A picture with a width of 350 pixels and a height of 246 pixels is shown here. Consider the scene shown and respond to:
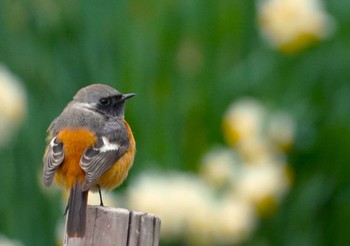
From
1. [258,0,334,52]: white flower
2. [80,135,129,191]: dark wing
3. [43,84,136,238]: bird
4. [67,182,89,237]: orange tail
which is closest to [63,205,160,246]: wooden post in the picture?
[67,182,89,237]: orange tail

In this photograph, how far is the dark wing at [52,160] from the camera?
4.77m

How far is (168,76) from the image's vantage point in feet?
21.5

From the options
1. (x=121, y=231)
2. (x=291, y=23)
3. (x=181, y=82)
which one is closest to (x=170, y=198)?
(x=181, y=82)

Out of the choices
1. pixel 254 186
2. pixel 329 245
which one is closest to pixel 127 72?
pixel 254 186

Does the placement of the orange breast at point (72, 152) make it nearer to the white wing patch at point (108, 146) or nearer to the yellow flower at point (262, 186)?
the white wing patch at point (108, 146)

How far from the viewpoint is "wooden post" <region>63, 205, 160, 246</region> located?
3.94 metres

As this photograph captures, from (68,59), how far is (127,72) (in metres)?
0.35

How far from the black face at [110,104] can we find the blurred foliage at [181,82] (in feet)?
3.17

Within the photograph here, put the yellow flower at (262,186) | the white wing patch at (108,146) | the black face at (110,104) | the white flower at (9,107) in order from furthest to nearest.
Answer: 1. the yellow flower at (262,186)
2. the white flower at (9,107)
3. the black face at (110,104)
4. the white wing patch at (108,146)

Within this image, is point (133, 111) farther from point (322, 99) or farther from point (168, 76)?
point (322, 99)

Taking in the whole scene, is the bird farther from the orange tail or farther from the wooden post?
the wooden post

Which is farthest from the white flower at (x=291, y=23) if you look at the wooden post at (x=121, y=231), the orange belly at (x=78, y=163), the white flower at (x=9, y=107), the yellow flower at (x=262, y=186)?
the wooden post at (x=121, y=231)

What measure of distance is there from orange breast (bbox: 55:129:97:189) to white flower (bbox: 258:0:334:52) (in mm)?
1840

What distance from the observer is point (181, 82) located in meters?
6.57
